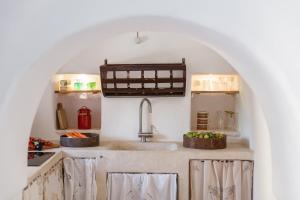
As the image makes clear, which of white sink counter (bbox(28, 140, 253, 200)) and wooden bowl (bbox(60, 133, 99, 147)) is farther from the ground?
wooden bowl (bbox(60, 133, 99, 147))

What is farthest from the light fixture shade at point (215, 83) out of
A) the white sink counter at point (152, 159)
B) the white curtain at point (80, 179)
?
the white curtain at point (80, 179)

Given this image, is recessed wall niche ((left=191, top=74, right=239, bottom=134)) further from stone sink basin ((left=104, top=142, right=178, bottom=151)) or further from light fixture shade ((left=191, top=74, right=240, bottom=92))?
stone sink basin ((left=104, top=142, right=178, bottom=151))

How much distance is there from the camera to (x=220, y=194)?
338cm

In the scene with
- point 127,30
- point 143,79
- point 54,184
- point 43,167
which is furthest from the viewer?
point 143,79

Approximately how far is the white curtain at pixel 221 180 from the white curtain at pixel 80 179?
0.96 m

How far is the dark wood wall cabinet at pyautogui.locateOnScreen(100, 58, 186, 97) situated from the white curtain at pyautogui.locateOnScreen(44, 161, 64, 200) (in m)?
0.98

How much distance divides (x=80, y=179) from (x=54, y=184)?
361 mm

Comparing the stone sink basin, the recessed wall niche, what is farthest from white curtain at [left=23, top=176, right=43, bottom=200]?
the recessed wall niche

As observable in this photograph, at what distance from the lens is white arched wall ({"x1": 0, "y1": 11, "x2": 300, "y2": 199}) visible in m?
1.44

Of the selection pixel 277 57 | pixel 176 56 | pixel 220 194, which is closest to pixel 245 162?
pixel 220 194

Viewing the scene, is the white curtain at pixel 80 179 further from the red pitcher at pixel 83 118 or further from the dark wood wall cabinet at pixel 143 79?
the dark wood wall cabinet at pixel 143 79

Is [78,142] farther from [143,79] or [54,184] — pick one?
[143,79]

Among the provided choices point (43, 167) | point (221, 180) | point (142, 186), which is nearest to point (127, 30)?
point (43, 167)

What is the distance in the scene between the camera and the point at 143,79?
367 centimetres
